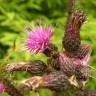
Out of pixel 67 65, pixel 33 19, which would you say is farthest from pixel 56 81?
pixel 33 19

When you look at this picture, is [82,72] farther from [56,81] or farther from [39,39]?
[39,39]

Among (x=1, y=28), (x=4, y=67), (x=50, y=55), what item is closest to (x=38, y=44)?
(x=50, y=55)

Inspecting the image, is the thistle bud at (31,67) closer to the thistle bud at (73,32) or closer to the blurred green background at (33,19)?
the thistle bud at (73,32)

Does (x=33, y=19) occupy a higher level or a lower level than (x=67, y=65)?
lower

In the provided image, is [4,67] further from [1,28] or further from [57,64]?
[1,28]

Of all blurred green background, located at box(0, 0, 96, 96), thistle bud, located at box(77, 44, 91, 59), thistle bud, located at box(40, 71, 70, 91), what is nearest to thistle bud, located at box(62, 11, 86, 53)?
thistle bud, located at box(77, 44, 91, 59)
